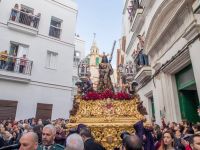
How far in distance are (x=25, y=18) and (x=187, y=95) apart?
10879 millimetres

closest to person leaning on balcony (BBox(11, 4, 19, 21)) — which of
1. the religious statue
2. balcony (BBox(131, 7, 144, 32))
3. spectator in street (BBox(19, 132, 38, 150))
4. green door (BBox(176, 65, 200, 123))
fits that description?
balcony (BBox(131, 7, 144, 32))

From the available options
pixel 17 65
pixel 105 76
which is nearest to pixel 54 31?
pixel 17 65

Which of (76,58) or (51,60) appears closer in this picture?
(51,60)

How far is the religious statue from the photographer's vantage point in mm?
6890

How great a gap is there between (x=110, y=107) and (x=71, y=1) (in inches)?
500

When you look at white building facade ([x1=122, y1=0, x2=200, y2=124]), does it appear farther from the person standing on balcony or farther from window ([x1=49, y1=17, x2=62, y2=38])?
the person standing on balcony

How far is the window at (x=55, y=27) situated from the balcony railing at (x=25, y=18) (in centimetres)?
114

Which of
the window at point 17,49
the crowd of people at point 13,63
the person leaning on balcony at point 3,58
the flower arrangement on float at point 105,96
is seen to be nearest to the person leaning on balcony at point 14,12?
the window at point 17,49

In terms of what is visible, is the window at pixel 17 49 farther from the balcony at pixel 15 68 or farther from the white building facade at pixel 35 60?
the balcony at pixel 15 68

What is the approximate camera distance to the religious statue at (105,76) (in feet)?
22.6

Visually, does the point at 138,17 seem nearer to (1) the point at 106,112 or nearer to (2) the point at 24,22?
(2) the point at 24,22

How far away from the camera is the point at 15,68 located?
12.3 meters

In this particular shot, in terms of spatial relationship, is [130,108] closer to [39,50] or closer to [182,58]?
[182,58]

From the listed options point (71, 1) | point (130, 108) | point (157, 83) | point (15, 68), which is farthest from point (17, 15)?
point (130, 108)
